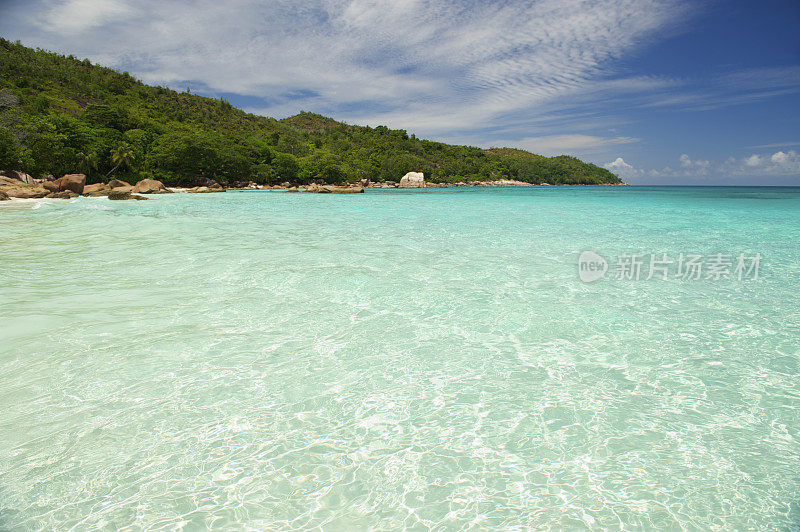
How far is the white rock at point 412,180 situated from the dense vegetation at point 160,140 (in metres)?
6.31

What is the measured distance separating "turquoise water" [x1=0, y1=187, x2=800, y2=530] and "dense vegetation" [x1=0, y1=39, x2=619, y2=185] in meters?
40.9

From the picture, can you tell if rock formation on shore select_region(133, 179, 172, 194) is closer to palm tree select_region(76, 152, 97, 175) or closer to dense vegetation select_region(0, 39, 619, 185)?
Result: palm tree select_region(76, 152, 97, 175)

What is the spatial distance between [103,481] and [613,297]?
7.31 metres

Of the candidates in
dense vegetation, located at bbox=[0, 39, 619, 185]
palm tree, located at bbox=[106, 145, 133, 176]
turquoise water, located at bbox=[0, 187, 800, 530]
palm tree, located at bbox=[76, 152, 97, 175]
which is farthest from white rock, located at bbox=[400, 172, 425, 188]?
turquoise water, located at bbox=[0, 187, 800, 530]

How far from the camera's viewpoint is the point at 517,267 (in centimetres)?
925

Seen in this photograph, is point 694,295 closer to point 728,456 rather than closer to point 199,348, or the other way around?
point 728,456

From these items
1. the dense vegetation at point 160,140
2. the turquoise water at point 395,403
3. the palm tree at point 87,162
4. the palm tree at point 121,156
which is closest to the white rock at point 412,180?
the dense vegetation at point 160,140

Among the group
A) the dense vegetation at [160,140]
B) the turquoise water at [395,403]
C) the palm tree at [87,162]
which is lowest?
the turquoise water at [395,403]

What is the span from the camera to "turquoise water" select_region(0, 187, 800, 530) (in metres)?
2.51

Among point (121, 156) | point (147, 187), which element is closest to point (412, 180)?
point (121, 156)

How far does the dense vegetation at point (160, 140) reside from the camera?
42438mm

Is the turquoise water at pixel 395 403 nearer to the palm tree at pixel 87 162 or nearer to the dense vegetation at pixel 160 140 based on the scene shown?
the dense vegetation at pixel 160 140

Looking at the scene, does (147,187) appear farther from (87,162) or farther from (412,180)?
(412,180)

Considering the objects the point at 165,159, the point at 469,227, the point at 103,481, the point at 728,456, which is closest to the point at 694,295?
the point at 728,456
